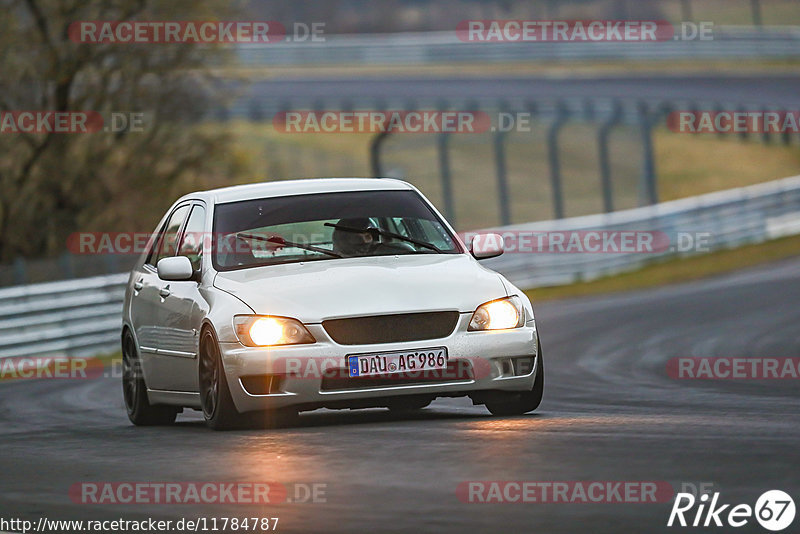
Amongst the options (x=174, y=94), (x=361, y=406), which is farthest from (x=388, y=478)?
(x=174, y=94)

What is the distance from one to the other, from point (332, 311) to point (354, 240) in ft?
3.73

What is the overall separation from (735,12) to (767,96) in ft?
280

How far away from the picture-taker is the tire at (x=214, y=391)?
9266 millimetres

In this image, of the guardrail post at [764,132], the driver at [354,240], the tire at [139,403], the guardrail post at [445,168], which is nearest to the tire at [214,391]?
the driver at [354,240]

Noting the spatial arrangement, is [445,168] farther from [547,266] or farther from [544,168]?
[544,168]

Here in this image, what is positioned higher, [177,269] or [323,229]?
[323,229]

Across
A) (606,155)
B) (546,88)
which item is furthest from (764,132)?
(606,155)

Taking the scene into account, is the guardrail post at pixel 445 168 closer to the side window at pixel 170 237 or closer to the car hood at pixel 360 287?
the side window at pixel 170 237

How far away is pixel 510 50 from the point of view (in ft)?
203

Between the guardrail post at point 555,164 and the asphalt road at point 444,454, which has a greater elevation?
the guardrail post at point 555,164

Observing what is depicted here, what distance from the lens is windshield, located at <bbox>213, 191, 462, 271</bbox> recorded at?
10.0m

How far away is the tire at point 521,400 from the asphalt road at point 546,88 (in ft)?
144

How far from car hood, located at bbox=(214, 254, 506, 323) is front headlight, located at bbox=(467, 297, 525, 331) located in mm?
43

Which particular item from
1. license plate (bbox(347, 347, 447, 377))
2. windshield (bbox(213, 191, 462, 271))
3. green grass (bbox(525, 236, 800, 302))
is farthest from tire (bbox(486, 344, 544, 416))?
green grass (bbox(525, 236, 800, 302))
